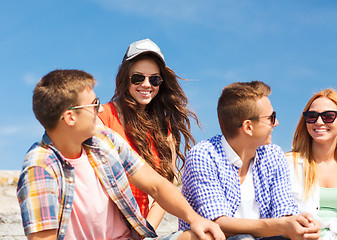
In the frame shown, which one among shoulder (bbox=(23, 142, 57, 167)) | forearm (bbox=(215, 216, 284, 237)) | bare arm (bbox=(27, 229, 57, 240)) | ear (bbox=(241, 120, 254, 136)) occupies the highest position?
ear (bbox=(241, 120, 254, 136))

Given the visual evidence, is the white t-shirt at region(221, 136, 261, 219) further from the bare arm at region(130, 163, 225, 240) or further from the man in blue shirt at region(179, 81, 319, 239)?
the bare arm at region(130, 163, 225, 240)

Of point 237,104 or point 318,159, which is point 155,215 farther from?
point 318,159

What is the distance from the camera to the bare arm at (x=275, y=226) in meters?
3.19

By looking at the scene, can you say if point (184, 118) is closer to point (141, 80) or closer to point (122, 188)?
point (141, 80)

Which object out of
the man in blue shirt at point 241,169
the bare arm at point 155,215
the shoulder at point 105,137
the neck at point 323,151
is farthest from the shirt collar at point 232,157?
the neck at point 323,151

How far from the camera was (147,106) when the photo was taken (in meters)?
4.98

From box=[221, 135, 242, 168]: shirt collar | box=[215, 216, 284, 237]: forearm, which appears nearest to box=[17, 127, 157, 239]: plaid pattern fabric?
box=[215, 216, 284, 237]: forearm

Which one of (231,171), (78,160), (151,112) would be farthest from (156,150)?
(78,160)

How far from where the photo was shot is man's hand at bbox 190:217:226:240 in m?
3.00

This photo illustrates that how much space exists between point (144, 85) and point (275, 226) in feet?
6.92

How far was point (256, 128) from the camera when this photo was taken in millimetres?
3613

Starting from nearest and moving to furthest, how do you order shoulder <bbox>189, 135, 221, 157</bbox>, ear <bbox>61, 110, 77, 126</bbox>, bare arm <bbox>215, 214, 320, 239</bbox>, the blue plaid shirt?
ear <bbox>61, 110, 77, 126</bbox> < bare arm <bbox>215, 214, 320, 239</bbox> < the blue plaid shirt < shoulder <bbox>189, 135, 221, 157</bbox>

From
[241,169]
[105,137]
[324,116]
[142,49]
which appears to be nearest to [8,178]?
[142,49]

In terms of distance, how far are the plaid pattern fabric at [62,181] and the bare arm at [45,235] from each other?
0.12ft
